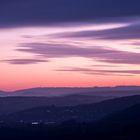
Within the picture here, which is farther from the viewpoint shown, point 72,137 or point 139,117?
point 139,117

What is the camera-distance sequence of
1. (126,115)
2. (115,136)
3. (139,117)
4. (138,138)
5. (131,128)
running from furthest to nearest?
(126,115) → (139,117) → (131,128) → (115,136) → (138,138)

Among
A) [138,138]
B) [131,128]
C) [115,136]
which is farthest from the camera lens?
[131,128]

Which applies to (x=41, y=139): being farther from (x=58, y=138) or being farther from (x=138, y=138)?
(x=138, y=138)

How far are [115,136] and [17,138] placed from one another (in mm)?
18645

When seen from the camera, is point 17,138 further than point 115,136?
Yes

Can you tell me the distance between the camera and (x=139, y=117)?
423 ft

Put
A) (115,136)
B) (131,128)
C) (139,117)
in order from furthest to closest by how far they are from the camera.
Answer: (139,117), (131,128), (115,136)

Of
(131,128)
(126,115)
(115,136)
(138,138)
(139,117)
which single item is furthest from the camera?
(126,115)

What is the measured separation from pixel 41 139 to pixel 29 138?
3.88 meters

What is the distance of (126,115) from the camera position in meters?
141

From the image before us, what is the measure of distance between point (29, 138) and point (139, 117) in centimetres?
3339

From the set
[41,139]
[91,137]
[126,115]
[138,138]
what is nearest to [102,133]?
[91,137]

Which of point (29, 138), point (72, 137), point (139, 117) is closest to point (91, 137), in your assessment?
point (72, 137)

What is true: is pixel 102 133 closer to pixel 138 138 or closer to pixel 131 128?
pixel 131 128
